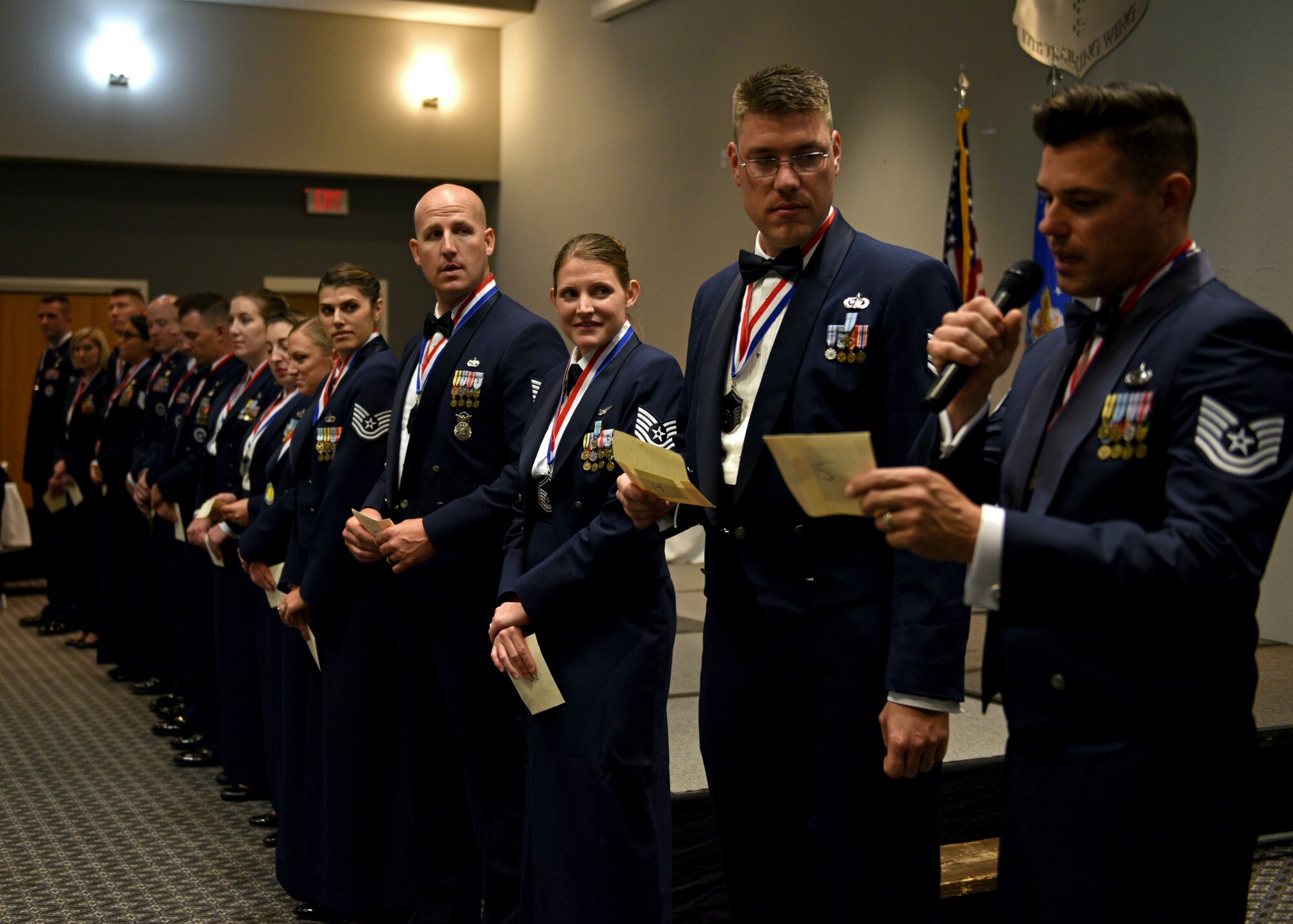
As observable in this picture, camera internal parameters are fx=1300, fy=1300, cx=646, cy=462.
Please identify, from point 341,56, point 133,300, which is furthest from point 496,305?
point 341,56

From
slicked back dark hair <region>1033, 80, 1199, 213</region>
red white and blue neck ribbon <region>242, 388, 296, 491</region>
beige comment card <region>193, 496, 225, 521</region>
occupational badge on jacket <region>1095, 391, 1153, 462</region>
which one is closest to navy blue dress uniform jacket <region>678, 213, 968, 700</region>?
occupational badge on jacket <region>1095, 391, 1153, 462</region>

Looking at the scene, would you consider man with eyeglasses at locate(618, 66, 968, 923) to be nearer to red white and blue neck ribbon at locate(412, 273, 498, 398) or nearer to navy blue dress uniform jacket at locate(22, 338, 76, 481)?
red white and blue neck ribbon at locate(412, 273, 498, 398)

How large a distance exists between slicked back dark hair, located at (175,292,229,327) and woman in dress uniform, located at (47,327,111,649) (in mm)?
1876

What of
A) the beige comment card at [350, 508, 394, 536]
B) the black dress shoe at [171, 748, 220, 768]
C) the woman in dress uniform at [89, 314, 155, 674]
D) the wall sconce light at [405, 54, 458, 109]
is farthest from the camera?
the wall sconce light at [405, 54, 458, 109]

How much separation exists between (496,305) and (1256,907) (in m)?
2.44

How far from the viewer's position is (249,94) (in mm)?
10648

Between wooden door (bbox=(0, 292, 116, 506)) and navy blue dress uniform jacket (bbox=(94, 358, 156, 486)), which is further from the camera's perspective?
wooden door (bbox=(0, 292, 116, 506))

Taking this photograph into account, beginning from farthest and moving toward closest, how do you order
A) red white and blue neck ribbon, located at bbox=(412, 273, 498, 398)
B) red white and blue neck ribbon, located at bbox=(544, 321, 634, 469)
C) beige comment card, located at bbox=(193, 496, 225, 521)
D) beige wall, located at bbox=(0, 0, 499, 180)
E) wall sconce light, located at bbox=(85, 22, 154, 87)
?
1. wall sconce light, located at bbox=(85, 22, 154, 87)
2. beige wall, located at bbox=(0, 0, 499, 180)
3. beige comment card, located at bbox=(193, 496, 225, 521)
4. red white and blue neck ribbon, located at bbox=(412, 273, 498, 398)
5. red white and blue neck ribbon, located at bbox=(544, 321, 634, 469)

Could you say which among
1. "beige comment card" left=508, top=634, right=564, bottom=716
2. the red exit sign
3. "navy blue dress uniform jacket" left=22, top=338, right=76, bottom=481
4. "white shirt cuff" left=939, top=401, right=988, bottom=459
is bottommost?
"navy blue dress uniform jacket" left=22, top=338, right=76, bottom=481

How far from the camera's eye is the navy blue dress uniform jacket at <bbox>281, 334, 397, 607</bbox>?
3.16 m

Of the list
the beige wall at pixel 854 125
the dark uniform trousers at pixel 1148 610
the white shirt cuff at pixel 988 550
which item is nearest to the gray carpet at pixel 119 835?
the dark uniform trousers at pixel 1148 610

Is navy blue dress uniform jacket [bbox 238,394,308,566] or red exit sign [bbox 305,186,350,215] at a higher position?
red exit sign [bbox 305,186,350,215]

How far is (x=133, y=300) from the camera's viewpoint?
25.4 feet

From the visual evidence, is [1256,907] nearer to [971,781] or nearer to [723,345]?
[971,781]
